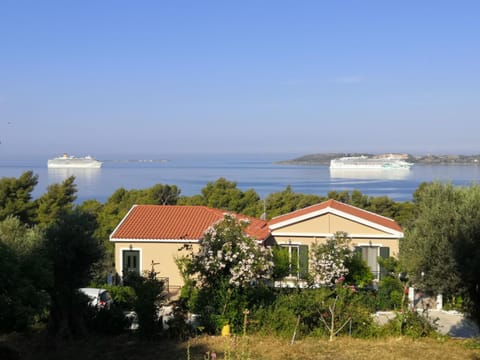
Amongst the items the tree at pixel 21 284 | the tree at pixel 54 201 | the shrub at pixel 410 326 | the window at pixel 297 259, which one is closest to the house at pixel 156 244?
the window at pixel 297 259

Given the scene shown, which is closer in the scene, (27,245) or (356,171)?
(27,245)

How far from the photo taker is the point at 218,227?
11.4 meters

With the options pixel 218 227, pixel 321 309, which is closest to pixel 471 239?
pixel 321 309

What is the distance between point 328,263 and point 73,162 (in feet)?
606

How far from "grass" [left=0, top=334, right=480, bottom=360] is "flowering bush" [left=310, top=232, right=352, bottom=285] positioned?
485 cm

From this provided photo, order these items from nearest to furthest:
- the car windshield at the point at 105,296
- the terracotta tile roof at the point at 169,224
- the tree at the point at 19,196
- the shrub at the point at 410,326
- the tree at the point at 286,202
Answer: the shrub at the point at 410,326
the car windshield at the point at 105,296
the terracotta tile roof at the point at 169,224
the tree at the point at 19,196
the tree at the point at 286,202

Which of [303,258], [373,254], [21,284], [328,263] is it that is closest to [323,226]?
[303,258]

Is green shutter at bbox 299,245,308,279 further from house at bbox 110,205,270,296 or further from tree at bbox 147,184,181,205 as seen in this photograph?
tree at bbox 147,184,181,205

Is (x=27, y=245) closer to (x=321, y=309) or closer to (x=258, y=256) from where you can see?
(x=258, y=256)

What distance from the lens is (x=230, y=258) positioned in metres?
10.8

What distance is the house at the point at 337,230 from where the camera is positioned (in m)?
20.9

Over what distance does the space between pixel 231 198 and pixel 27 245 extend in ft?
98.4

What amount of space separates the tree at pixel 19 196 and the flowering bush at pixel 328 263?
71.9 feet

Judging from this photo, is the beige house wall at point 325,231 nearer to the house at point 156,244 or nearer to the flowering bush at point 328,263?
the house at point 156,244
